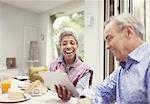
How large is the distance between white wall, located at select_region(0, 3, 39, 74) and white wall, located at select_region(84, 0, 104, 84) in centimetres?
306

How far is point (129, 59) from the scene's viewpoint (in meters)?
1.25

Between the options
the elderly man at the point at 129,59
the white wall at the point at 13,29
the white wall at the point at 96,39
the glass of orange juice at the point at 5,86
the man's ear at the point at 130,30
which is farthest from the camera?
the white wall at the point at 13,29

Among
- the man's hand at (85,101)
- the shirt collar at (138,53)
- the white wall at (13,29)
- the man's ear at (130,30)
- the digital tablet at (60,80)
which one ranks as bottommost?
the man's hand at (85,101)

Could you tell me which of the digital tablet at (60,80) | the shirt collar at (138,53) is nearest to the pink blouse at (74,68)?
the digital tablet at (60,80)

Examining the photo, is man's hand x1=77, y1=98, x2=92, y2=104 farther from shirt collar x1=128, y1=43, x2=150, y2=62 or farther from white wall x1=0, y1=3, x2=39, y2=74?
white wall x1=0, y1=3, x2=39, y2=74

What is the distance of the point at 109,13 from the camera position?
11.7 feet

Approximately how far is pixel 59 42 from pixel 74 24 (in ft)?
10.9

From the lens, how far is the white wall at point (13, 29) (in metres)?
5.97

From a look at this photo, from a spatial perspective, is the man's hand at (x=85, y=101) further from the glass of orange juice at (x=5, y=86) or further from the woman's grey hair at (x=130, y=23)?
the glass of orange juice at (x=5, y=86)

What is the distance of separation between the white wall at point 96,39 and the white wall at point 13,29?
306 cm

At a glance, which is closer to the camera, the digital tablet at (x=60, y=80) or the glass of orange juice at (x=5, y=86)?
the digital tablet at (x=60, y=80)

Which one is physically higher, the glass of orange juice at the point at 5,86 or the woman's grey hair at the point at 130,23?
the woman's grey hair at the point at 130,23

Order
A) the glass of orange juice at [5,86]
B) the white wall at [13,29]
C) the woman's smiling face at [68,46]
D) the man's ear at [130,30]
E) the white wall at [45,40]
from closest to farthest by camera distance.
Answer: the man's ear at [130,30] → the glass of orange juice at [5,86] → the woman's smiling face at [68,46] → the white wall at [13,29] → the white wall at [45,40]

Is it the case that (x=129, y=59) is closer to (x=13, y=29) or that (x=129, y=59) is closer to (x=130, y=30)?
(x=130, y=30)
